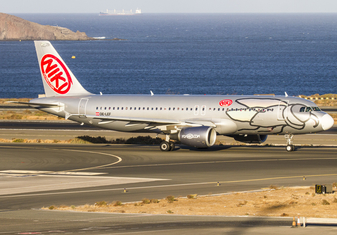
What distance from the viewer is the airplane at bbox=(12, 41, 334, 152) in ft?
138

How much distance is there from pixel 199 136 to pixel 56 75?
1765 centimetres

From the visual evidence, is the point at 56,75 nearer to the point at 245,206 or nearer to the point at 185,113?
the point at 185,113

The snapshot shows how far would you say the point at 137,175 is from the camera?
111ft

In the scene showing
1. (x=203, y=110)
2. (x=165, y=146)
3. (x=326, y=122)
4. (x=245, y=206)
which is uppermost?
(x=203, y=110)

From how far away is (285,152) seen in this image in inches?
1678

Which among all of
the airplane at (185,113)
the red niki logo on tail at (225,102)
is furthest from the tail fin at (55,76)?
the red niki logo on tail at (225,102)

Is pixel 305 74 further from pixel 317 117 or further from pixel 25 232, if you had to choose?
pixel 25 232

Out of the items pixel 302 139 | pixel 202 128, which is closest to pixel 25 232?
pixel 202 128

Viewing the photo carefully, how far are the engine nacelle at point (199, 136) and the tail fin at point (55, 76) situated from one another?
13.8 m

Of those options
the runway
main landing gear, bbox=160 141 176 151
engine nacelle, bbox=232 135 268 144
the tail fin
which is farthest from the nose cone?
the tail fin

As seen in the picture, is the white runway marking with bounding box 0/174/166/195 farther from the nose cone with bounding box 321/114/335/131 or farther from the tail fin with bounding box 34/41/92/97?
the tail fin with bounding box 34/41/92/97

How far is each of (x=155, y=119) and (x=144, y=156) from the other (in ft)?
13.2

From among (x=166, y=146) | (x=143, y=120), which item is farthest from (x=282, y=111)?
(x=143, y=120)

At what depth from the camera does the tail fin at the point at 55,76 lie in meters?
50.3
